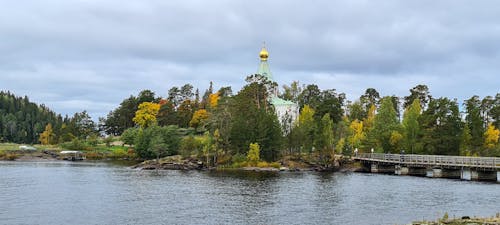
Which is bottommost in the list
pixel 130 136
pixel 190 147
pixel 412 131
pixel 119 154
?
pixel 119 154

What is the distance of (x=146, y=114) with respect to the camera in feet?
502

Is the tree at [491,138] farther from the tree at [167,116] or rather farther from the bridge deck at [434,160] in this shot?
the tree at [167,116]

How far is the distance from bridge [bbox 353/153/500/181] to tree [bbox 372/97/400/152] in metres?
5.23

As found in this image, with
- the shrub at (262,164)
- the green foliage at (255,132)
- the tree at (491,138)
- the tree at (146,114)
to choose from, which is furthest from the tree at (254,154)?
the tree at (146,114)

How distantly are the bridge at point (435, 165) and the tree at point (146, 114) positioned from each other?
69.5 meters

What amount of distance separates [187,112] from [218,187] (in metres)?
87.7

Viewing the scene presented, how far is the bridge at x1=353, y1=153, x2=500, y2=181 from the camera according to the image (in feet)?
248

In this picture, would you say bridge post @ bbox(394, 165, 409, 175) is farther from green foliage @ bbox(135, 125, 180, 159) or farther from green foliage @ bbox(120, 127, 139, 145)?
green foliage @ bbox(120, 127, 139, 145)

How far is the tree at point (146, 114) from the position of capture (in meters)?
152

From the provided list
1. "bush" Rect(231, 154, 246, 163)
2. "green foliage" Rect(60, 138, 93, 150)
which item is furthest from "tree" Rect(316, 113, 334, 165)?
"green foliage" Rect(60, 138, 93, 150)

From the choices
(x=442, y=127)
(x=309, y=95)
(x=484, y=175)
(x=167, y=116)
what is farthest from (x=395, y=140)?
(x=167, y=116)

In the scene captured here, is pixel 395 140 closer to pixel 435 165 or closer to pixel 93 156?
pixel 435 165

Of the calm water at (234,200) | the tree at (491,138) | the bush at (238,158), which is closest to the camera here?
the calm water at (234,200)

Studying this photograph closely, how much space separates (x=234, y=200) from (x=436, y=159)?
43.5m
